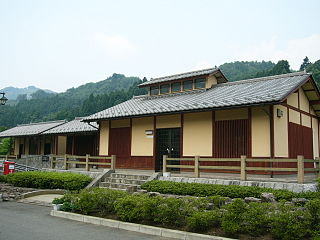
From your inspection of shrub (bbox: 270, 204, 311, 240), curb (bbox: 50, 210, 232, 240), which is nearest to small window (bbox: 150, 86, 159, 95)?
curb (bbox: 50, 210, 232, 240)

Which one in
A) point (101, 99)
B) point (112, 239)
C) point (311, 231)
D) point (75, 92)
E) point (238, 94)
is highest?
point (75, 92)

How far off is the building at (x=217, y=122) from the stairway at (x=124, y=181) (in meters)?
1.74

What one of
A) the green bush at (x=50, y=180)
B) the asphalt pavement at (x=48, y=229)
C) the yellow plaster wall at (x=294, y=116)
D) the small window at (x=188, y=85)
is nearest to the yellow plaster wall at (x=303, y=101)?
the yellow plaster wall at (x=294, y=116)

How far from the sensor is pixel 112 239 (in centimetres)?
715

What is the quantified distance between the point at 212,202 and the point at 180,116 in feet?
23.2

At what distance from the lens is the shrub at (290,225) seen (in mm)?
6196

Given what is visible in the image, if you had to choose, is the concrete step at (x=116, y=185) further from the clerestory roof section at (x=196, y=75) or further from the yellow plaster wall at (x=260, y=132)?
the clerestory roof section at (x=196, y=75)

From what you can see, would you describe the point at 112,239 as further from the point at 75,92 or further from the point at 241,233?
the point at 75,92

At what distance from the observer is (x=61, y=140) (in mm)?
28703

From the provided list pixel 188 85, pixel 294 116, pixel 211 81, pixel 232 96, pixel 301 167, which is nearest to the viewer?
pixel 301 167

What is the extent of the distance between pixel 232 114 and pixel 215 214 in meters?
6.79

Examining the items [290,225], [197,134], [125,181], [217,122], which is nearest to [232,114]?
[217,122]

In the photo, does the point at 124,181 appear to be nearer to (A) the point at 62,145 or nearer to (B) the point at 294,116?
(B) the point at 294,116

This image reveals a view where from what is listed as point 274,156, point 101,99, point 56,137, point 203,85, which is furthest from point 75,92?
point 274,156
